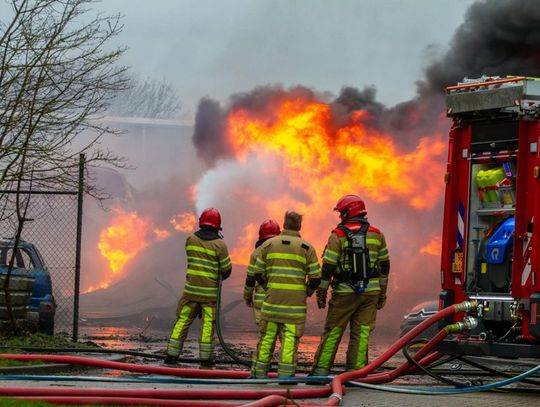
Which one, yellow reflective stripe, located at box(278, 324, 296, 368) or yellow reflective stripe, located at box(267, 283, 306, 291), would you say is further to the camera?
yellow reflective stripe, located at box(267, 283, 306, 291)

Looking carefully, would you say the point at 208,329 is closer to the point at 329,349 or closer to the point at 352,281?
the point at 329,349

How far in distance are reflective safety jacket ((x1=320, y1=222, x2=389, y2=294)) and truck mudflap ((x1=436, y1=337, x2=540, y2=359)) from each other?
0.88 meters

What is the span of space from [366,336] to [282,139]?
1010 cm

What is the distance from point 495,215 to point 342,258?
1.57 metres

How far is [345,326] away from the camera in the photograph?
36.3 ft

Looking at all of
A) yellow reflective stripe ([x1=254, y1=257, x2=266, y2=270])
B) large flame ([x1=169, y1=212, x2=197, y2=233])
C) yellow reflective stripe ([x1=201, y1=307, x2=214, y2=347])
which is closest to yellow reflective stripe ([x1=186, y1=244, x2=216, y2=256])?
yellow reflective stripe ([x1=201, y1=307, x2=214, y2=347])

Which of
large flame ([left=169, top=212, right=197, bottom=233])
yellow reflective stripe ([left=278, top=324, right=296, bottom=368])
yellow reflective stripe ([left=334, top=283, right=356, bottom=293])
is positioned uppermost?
large flame ([left=169, top=212, right=197, bottom=233])

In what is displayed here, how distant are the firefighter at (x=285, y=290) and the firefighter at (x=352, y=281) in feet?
0.70

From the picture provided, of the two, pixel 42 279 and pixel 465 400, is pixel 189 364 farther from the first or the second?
pixel 465 400

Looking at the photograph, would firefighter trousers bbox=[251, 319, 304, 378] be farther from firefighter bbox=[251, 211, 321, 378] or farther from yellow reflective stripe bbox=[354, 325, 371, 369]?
yellow reflective stripe bbox=[354, 325, 371, 369]

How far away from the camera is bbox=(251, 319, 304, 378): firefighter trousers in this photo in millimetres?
10539

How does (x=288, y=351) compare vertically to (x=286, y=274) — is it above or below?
below

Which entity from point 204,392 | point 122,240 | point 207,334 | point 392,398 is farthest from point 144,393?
point 122,240

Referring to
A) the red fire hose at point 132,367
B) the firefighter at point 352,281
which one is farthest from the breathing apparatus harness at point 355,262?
the red fire hose at point 132,367
